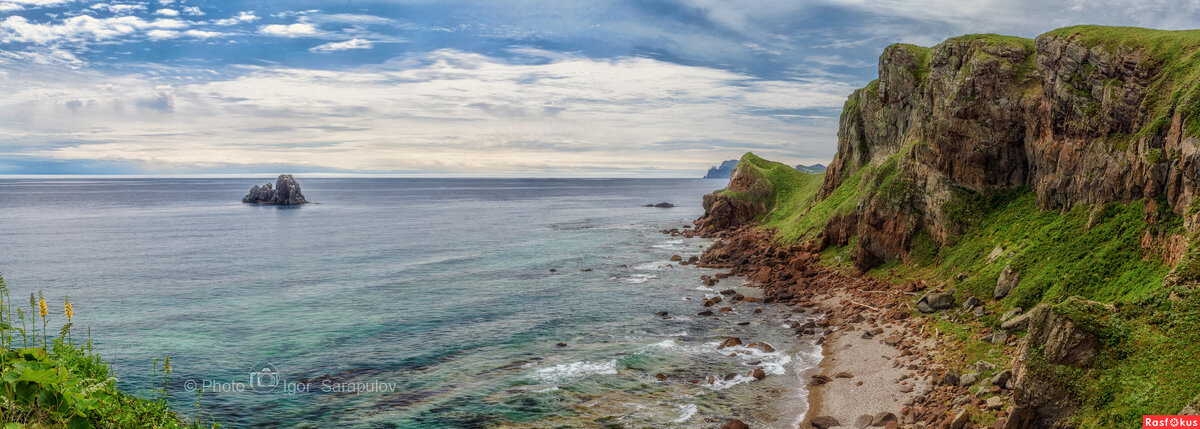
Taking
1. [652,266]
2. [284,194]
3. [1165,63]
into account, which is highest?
[1165,63]

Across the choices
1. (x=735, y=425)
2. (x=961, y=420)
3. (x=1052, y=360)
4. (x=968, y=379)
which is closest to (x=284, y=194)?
(x=735, y=425)

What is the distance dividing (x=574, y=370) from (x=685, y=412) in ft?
26.1

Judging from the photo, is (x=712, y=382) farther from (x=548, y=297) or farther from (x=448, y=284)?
(x=448, y=284)

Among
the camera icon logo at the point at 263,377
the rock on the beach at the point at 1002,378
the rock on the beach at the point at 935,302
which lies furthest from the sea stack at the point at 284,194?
the rock on the beach at the point at 1002,378

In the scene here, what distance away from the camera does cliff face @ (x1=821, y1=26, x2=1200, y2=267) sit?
32219mm

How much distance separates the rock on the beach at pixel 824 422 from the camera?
86.7ft

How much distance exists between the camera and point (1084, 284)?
31.5 metres

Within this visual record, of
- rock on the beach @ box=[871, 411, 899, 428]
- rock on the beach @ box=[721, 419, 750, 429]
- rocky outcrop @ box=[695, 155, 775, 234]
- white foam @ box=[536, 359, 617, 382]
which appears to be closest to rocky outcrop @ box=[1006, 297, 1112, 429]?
rock on the beach @ box=[871, 411, 899, 428]

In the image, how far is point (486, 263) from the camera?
74.4 metres

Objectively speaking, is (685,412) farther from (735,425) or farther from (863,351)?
(863,351)

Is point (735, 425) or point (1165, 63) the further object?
point (1165, 63)

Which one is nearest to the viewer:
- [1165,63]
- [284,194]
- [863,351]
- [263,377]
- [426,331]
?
[263,377]

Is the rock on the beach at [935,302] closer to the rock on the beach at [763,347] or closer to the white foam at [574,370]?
the rock on the beach at [763,347]

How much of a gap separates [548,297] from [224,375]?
2628 centimetres
